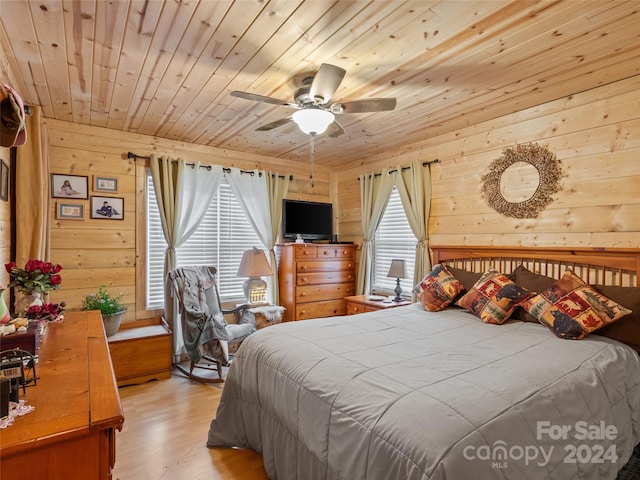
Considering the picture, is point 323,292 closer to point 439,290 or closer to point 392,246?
point 392,246

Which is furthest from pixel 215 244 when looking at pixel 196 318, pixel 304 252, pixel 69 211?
pixel 69 211

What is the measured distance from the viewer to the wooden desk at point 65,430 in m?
0.86

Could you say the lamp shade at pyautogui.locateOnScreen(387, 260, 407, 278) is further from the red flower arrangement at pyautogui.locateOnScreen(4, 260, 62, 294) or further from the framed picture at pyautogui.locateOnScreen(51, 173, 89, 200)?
the framed picture at pyautogui.locateOnScreen(51, 173, 89, 200)

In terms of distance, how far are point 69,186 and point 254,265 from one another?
2.02m

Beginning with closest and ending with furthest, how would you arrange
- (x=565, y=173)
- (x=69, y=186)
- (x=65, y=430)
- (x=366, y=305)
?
(x=65, y=430)
(x=565, y=173)
(x=69, y=186)
(x=366, y=305)

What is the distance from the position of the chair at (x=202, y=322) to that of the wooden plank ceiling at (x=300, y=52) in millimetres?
1608

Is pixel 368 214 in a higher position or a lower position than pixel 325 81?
lower

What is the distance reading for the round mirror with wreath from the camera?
3.00 metres

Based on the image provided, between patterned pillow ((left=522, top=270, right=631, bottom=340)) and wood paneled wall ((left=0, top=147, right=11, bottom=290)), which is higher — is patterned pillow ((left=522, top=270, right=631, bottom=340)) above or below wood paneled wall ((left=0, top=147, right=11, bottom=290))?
below

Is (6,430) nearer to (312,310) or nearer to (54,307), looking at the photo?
(54,307)

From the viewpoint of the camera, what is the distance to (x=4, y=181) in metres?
2.28

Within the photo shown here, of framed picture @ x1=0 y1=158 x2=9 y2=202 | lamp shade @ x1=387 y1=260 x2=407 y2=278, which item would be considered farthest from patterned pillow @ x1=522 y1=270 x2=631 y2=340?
framed picture @ x1=0 y1=158 x2=9 y2=202

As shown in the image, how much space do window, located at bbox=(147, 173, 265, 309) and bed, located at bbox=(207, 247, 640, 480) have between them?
2.08 m

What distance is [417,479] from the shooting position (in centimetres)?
111
